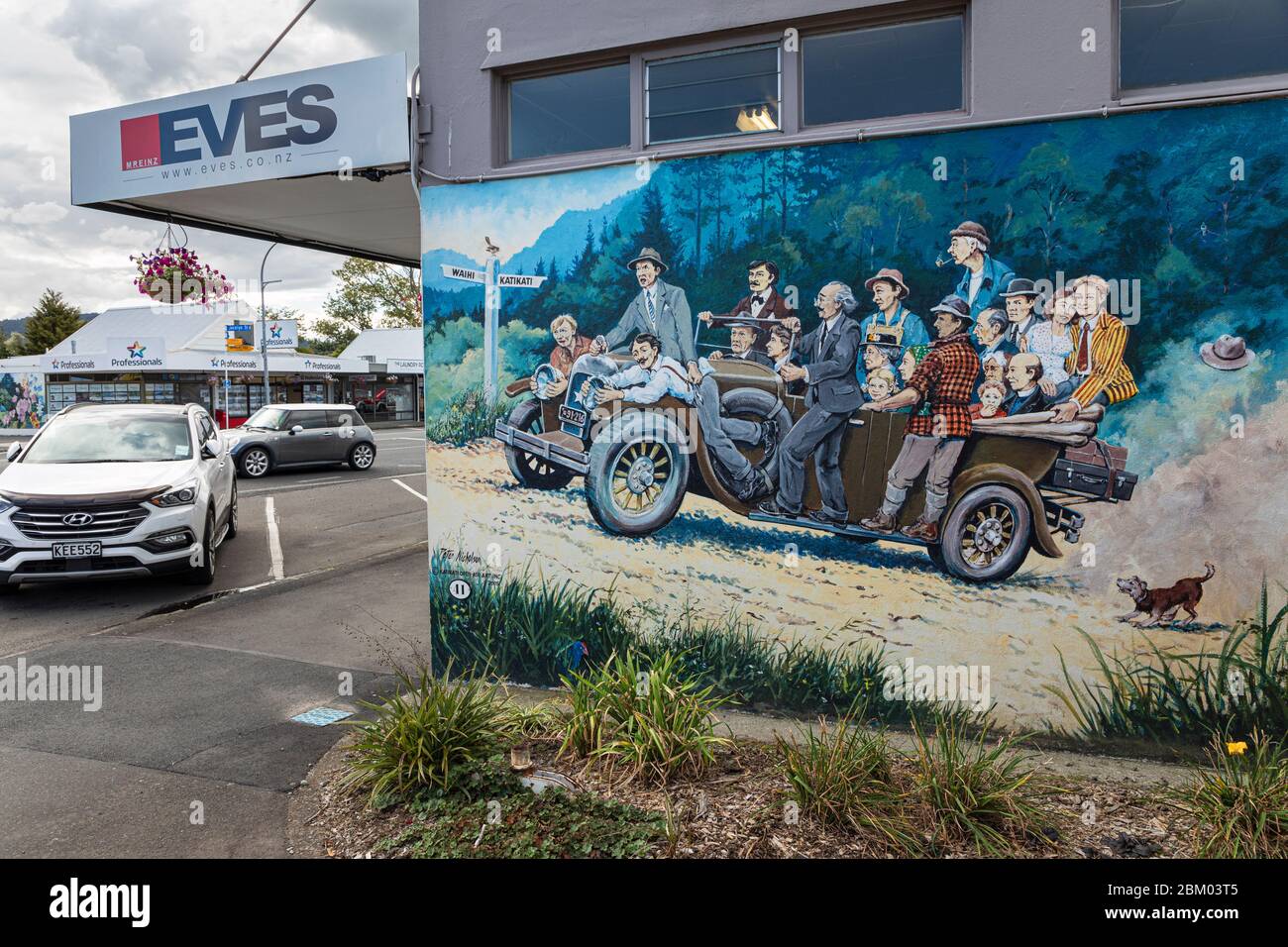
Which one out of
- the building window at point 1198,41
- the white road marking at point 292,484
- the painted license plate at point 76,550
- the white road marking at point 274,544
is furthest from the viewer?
the white road marking at point 292,484

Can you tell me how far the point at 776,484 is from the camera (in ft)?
17.9

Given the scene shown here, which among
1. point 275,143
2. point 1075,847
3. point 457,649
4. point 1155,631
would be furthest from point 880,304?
point 275,143

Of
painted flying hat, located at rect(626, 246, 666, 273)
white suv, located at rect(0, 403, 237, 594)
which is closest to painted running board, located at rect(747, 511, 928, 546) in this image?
painted flying hat, located at rect(626, 246, 666, 273)

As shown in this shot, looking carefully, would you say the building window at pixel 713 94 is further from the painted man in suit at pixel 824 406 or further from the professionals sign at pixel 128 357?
the professionals sign at pixel 128 357

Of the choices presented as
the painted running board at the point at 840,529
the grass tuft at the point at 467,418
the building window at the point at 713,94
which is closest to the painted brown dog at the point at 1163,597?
the painted running board at the point at 840,529

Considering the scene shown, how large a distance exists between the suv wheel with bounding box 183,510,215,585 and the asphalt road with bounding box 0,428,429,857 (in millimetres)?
159

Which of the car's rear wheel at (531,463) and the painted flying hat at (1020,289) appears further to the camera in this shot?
the car's rear wheel at (531,463)

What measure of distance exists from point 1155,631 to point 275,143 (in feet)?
20.3

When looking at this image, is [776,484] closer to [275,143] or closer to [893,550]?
[893,550]

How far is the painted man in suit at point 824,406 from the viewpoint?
5246 mm

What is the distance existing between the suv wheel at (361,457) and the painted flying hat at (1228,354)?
66.0 ft

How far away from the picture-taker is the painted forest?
4617 millimetres

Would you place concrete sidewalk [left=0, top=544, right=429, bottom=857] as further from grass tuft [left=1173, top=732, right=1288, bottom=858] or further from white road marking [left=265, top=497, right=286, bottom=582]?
grass tuft [left=1173, top=732, right=1288, bottom=858]

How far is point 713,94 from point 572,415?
2152 millimetres
